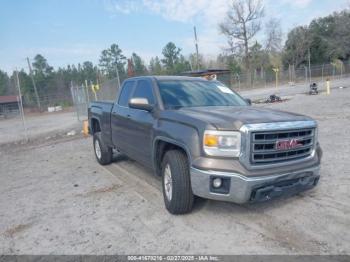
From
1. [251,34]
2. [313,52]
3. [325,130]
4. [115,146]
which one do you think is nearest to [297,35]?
[313,52]

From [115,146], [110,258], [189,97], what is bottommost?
[110,258]

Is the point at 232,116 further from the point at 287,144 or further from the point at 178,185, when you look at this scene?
the point at 178,185

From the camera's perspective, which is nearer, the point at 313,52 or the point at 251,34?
the point at 251,34

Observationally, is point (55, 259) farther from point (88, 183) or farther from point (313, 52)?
point (313, 52)

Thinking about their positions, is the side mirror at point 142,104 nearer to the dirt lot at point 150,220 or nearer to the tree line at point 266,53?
the dirt lot at point 150,220

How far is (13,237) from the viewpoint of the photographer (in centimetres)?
413

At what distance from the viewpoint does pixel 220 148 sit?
148 inches

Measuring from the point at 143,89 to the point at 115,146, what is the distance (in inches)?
61.9

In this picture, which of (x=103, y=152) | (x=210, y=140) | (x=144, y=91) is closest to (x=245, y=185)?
(x=210, y=140)

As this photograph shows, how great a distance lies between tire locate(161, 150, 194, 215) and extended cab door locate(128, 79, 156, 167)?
0.71 meters

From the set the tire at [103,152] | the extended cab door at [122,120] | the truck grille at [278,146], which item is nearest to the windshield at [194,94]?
the extended cab door at [122,120]

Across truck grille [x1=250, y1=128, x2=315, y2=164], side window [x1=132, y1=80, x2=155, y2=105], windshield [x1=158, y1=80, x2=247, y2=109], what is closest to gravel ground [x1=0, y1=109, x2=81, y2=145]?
side window [x1=132, y1=80, x2=155, y2=105]

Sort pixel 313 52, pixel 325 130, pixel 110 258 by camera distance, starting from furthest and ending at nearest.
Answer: pixel 313 52
pixel 325 130
pixel 110 258

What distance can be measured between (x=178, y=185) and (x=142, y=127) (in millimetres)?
1453
